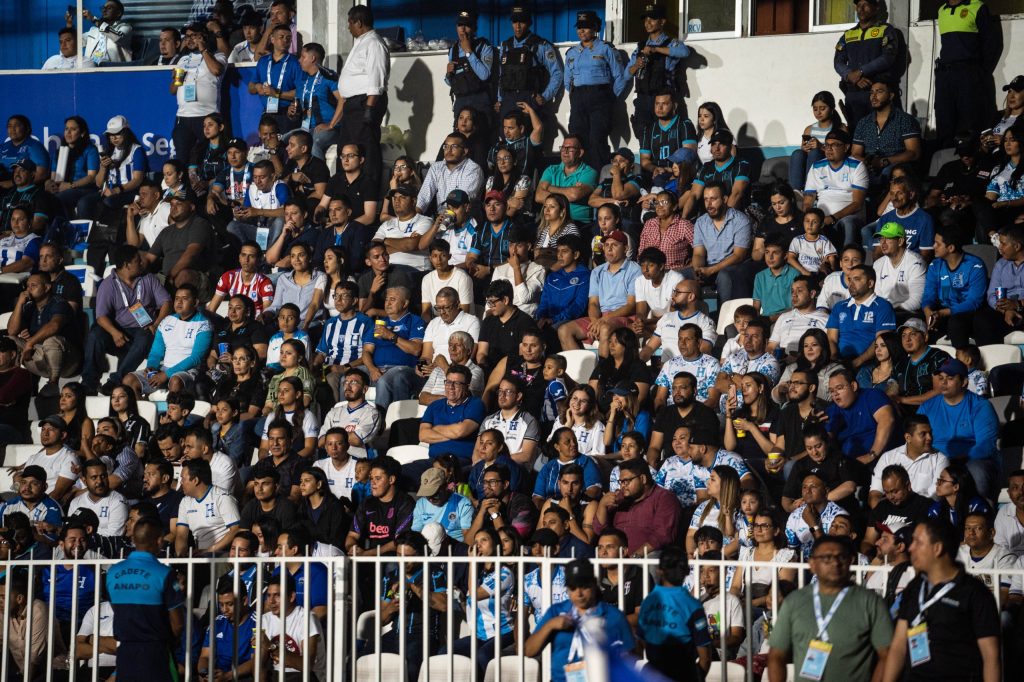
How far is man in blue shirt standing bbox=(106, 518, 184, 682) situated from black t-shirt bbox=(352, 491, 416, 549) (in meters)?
2.61

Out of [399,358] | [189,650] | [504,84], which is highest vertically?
[504,84]

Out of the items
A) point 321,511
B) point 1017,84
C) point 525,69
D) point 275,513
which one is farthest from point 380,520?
point 1017,84

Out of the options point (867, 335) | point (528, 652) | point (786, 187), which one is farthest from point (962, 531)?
point (786, 187)

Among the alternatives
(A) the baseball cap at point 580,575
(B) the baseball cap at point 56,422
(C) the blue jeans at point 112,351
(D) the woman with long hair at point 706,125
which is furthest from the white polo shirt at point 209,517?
(D) the woman with long hair at point 706,125

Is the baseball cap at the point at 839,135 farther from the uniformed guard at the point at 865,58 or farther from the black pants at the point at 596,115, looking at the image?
the black pants at the point at 596,115

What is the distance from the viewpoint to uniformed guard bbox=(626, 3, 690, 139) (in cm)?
1591

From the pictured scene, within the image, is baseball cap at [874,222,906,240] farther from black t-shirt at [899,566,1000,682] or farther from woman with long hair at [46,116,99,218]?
woman with long hair at [46,116,99,218]

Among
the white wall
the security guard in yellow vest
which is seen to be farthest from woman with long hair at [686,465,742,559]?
the white wall

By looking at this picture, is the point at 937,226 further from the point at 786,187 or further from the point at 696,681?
the point at 696,681

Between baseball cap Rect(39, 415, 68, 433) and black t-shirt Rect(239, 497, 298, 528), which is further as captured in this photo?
baseball cap Rect(39, 415, 68, 433)

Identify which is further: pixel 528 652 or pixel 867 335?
pixel 867 335

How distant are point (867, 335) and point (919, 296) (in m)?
0.73

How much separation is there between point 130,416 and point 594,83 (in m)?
5.87

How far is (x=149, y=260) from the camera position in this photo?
15883 millimetres
